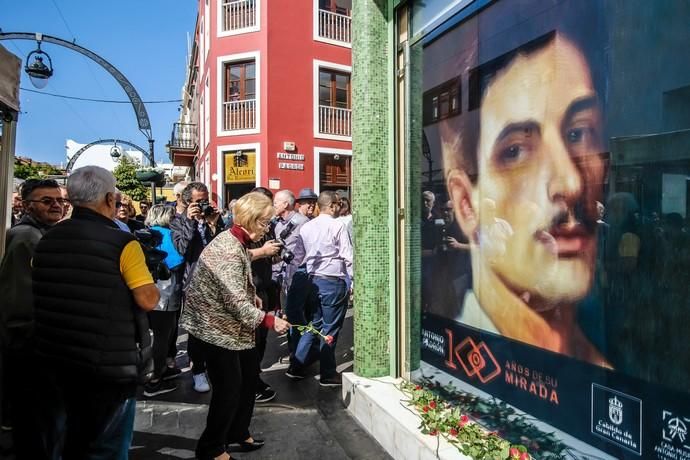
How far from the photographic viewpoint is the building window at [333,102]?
18.1 m

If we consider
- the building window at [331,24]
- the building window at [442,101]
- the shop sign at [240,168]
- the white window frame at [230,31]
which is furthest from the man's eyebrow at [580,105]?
the building window at [331,24]

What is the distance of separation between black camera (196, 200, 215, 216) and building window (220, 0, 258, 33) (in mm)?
14918

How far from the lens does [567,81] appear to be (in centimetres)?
226

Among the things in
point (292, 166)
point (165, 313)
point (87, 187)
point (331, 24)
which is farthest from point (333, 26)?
point (87, 187)

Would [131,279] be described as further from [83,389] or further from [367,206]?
[367,206]

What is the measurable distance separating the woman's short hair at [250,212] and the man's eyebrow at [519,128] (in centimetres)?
152

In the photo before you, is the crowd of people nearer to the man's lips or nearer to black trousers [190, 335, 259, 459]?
black trousers [190, 335, 259, 459]

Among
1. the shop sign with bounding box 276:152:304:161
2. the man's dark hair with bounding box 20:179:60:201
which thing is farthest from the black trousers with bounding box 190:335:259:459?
the shop sign with bounding box 276:152:304:161

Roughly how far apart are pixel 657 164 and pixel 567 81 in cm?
62

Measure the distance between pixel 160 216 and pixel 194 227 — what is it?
0.54m

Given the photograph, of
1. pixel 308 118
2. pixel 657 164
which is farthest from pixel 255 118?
pixel 657 164

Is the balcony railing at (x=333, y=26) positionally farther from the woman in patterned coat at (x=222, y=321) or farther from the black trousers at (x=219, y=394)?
the black trousers at (x=219, y=394)

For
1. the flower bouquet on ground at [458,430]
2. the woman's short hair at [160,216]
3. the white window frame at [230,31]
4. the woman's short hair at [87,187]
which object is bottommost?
the flower bouquet on ground at [458,430]

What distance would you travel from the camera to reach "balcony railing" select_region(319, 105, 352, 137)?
18.1 meters
